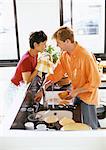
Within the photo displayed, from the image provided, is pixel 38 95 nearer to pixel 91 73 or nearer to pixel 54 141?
pixel 91 73

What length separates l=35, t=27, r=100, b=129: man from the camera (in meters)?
2.28

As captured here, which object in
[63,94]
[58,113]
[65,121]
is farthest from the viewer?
[63,94]

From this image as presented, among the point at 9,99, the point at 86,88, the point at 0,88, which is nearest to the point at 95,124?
the point at 86,88

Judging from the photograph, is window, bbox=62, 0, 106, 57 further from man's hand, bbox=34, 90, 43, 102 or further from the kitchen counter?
the kitchen counter

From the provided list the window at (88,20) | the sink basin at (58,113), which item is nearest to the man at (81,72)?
the sink basin at (58,113)

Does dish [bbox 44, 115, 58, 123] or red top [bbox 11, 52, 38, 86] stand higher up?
red top [bbox 11, 52, 38, 86]

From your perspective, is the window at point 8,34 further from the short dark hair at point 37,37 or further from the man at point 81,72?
the man at point 81,72

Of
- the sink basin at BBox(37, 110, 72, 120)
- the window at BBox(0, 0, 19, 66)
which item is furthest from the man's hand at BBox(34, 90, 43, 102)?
the window at BBox(0, 0, 19, 66)

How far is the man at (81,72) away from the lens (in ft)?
7.47

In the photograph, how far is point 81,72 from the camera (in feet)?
7.73

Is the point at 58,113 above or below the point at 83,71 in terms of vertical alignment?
below

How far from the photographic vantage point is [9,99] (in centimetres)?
253

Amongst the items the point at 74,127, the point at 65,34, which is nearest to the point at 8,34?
the point at 65,34

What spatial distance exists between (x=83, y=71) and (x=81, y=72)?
18 millimetres
